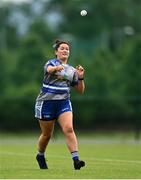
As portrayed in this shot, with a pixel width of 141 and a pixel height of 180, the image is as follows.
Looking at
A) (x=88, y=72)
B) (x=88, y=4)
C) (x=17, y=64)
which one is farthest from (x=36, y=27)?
(x=88, y=72)

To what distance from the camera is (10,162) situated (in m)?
19.8

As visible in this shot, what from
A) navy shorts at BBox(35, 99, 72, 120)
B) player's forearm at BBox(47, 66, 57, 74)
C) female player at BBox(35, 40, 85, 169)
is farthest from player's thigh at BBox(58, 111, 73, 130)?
player's forearm at BBox(47, 66, 57, 74)

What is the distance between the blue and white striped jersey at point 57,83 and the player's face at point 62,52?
0.10m

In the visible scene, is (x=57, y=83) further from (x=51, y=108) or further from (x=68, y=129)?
(x=68, y=129)

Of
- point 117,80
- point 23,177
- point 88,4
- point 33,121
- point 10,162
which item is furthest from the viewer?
point 88,4

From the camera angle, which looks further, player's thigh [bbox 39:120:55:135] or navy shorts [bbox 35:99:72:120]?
player's thigh [bbox 39:120:55:135]

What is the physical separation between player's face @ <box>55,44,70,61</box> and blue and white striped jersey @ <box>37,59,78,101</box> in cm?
10

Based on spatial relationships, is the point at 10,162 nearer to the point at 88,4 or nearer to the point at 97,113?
the point at 97,113

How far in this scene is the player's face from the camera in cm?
1705

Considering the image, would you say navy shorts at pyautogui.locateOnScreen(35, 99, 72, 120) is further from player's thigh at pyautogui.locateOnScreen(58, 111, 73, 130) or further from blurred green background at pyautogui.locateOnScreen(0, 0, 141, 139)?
blurred green background at pyautogui.locateOnScreen(0, 0, 141, 139)

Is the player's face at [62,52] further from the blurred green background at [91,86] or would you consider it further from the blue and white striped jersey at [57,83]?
the blurred green background at [91,86]

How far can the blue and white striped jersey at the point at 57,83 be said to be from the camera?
55.7 ft

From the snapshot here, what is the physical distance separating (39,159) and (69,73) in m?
1.74

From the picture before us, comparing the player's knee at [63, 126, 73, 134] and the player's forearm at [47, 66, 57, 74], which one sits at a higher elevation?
the player's forearm at [47, 66, 57, 74]
